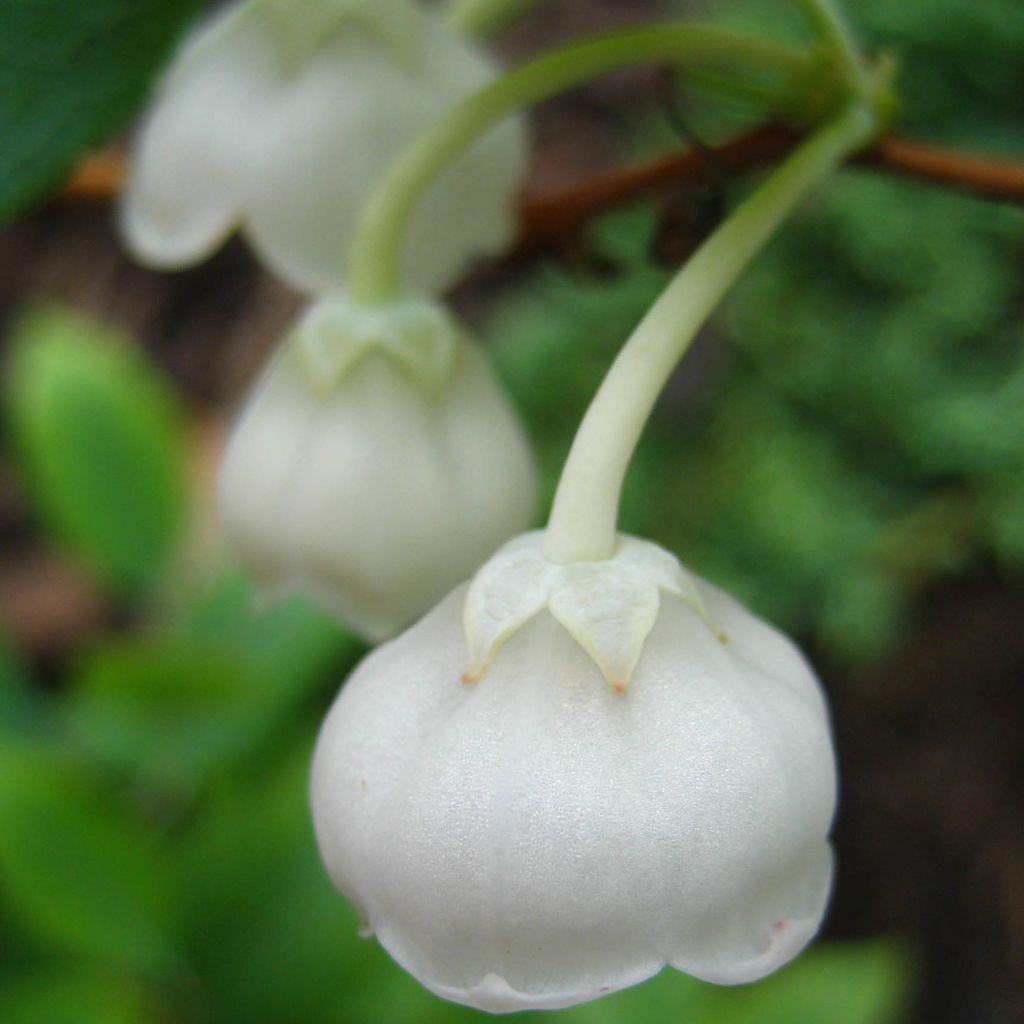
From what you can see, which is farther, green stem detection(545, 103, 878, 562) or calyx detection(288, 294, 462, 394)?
calyx detection(288, 294, 462, 394)

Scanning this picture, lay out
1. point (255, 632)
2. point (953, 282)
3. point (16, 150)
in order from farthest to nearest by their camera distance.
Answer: point (953, 282) < point (255, 632) < point (16, 150)

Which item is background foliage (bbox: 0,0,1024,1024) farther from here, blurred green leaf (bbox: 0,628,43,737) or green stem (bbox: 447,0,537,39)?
green stem (bbox: 447,0,537,39)

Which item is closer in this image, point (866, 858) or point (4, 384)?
point (866, 858)

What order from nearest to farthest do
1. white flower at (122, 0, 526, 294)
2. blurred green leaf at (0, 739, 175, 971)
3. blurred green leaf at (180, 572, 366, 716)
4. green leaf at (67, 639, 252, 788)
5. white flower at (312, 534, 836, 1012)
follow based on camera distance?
white flower at (312, 534, 836, 1012)
white flower at (122, 0, 526, 294)
blurred green leaf at (0, 739, 175, 971)
green leaf at (67, 639, 252, 788)
blurred green leaf at (180, 572, 366, 716)

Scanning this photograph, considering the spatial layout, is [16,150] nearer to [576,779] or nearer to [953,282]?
[576,779]

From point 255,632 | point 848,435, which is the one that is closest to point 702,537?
point 848,435

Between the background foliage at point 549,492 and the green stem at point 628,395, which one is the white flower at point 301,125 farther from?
the background foliage at point 549,492

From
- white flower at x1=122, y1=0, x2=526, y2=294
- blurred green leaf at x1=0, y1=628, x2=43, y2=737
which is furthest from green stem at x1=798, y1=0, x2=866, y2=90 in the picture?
blurred green leaf at x1=0, y1=628, x2=43, y2=737
